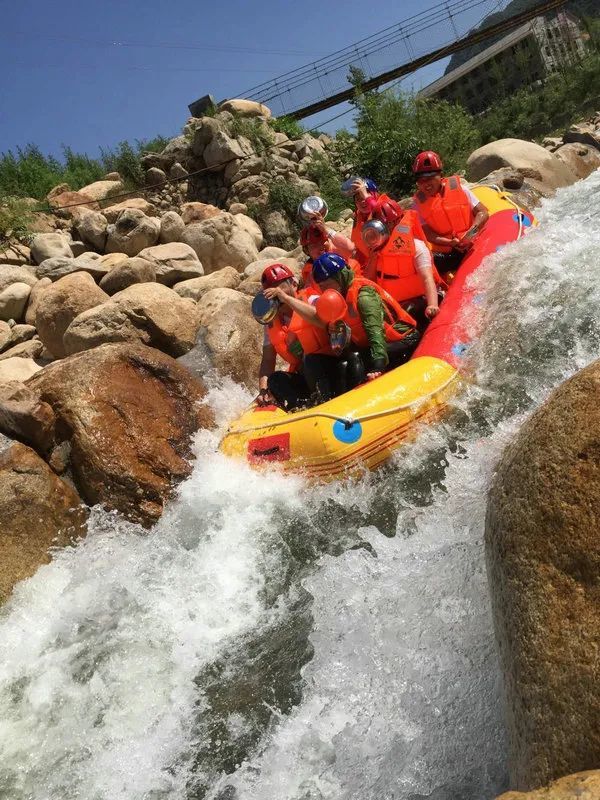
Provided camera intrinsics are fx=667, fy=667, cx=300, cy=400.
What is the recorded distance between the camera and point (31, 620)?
12.7 feet

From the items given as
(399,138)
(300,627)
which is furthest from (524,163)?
(300,627)

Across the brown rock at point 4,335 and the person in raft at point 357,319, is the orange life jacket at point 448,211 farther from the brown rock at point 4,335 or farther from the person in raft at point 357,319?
the brown rock at point 4,335

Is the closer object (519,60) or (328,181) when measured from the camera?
(328,181)

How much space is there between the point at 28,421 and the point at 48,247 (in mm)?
7386

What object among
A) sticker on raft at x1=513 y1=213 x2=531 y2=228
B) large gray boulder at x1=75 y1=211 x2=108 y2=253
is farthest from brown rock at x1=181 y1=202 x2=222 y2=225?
sticker on raft at x1=513 y1=213 x2=531 y2=228

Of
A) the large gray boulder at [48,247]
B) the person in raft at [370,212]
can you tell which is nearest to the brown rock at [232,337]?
the person in raft at [370,212]

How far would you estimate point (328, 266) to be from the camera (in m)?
4.77

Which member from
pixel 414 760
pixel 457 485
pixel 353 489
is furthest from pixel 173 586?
pixel 414 760

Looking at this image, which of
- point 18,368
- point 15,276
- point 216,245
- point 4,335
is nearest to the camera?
point 18,368

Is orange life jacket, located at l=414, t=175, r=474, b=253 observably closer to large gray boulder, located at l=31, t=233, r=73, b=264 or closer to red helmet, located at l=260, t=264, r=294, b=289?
red helmet, located at l=260, t=264, r=294, b=289

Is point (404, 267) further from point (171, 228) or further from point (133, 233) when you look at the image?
point (133, 233)

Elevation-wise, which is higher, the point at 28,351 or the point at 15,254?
the point at 15,254

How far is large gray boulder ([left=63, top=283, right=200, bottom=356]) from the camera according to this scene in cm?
621

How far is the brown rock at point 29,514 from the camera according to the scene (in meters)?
4.24
